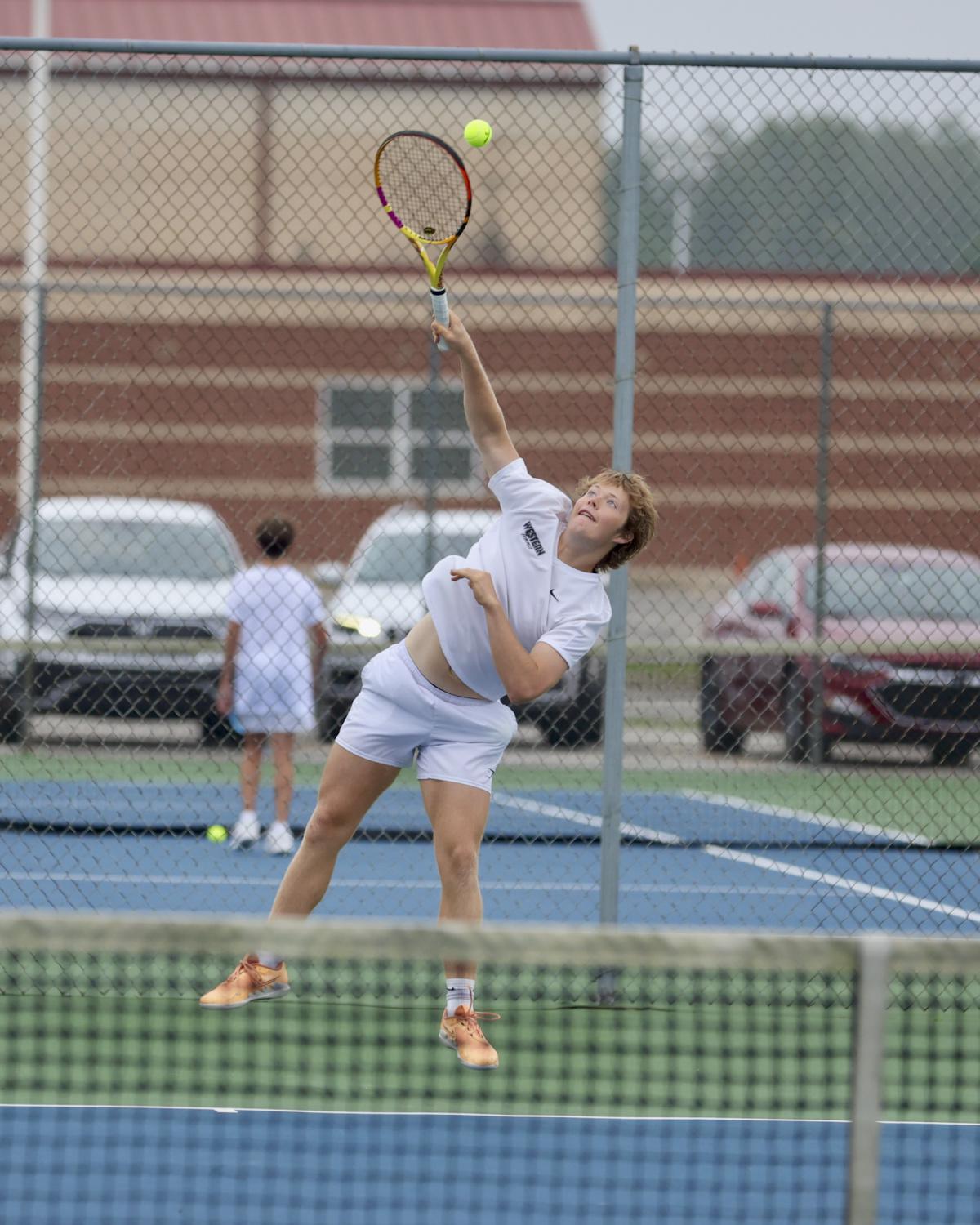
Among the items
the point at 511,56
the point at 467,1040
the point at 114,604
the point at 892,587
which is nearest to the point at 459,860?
the point at 467,1040

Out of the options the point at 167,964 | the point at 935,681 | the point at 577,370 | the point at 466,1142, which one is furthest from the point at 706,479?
the point at 466,1142

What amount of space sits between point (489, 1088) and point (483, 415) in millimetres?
1698

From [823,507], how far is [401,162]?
5493 millimetres

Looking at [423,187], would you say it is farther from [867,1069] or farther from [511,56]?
[867,1069]

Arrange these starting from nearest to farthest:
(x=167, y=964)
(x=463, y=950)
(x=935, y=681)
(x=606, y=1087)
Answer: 1. (x=463, y=950)
2. (x=606, y=1087)
3. (x=167, y=964)
4. (x=935, y=681)

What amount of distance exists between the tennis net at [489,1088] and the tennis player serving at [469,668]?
0.87 feet

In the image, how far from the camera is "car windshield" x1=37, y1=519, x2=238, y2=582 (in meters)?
10.9

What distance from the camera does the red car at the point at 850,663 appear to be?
31.3ft

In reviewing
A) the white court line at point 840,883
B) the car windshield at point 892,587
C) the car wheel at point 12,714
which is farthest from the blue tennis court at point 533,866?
the car windshield at point 892,587

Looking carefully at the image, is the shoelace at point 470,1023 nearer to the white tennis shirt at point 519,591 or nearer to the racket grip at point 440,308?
the white tennis shirt at point 519,591

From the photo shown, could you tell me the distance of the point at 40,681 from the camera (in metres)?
10.0

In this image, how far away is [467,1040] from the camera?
459cm

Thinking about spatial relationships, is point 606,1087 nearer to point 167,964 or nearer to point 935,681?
point 167,964

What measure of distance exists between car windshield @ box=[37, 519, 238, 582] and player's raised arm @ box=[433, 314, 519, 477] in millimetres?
6366
